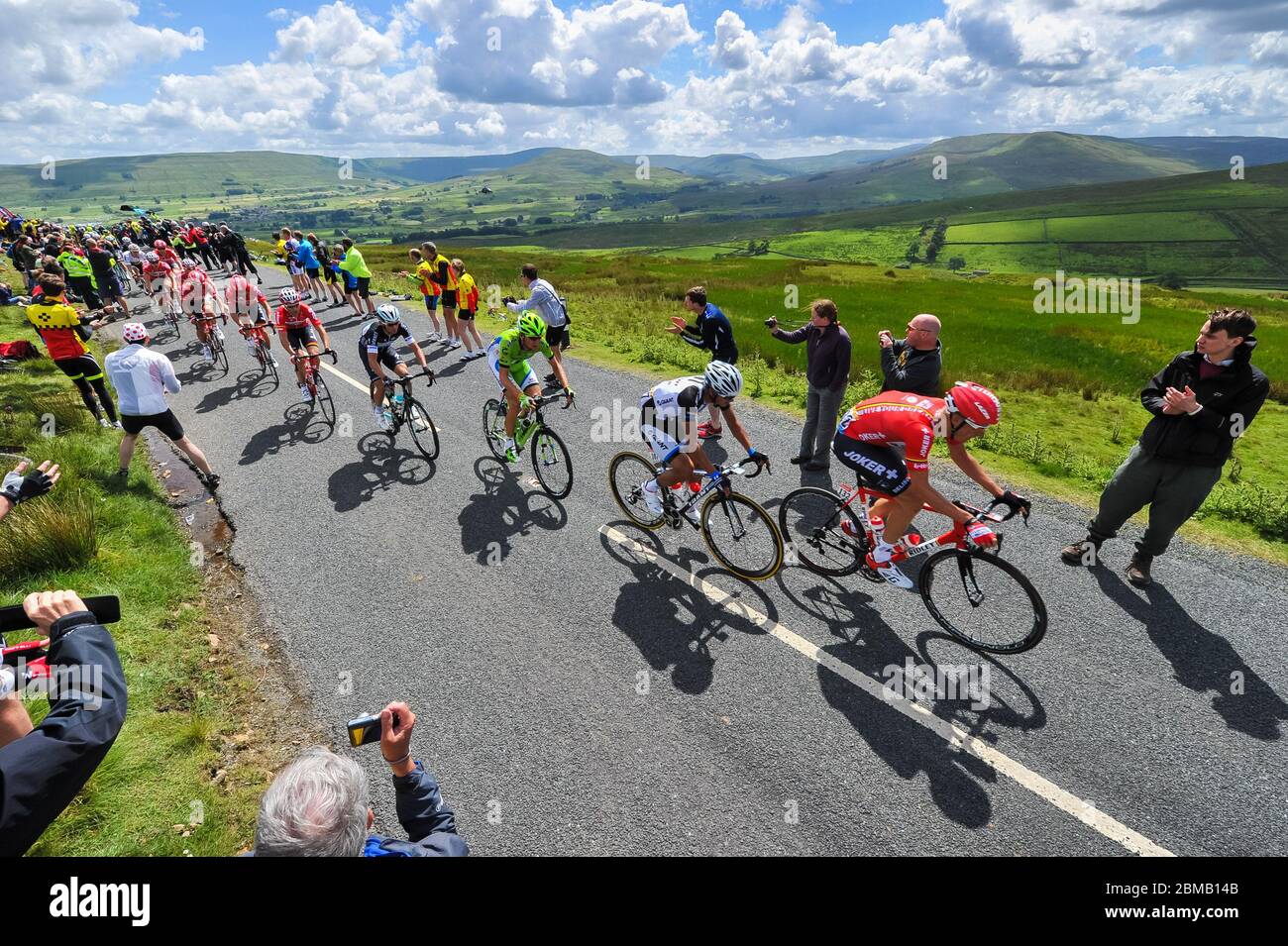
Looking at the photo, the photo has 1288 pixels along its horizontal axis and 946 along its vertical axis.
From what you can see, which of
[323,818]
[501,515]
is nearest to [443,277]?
[501,515]

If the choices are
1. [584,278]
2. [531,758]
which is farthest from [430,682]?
[584,278]

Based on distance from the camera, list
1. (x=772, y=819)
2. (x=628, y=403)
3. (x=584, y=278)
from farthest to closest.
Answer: (x=584, y=278) → (x=628, y=403) → (x=772, y=819)

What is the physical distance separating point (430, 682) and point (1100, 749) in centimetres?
574

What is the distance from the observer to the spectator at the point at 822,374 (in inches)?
333

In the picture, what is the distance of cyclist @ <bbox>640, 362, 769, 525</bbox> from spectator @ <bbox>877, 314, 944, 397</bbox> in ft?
7.77

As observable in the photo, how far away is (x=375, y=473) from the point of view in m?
9.70

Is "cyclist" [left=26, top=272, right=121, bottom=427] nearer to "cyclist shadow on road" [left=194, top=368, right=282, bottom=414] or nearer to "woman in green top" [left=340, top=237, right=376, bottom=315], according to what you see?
"cyclist shadow on road" [left=194, top=368, right=282, bottom=414]

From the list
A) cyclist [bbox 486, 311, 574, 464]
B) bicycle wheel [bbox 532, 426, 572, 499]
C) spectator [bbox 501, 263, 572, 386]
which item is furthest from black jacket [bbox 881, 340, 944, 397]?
spectator [bbox 501, 263, 572, 386]

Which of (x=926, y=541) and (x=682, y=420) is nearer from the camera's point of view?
(x=926, y=541)

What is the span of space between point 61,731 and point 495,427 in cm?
732

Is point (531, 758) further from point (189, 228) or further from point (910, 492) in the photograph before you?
point (189, 228)

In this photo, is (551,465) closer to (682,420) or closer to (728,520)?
(682,420)

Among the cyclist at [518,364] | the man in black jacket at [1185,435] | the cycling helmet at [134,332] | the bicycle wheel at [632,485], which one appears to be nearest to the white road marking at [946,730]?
the bicycle wheel at [632,485]

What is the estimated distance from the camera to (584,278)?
43.4 metres
